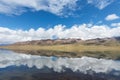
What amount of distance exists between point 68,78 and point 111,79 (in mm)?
6730

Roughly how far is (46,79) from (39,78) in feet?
3.83

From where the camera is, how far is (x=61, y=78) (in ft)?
98.9

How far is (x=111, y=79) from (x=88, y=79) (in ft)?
11.7

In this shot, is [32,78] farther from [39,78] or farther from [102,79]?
[102,79]

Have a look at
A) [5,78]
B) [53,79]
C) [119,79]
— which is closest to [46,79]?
[53,79]

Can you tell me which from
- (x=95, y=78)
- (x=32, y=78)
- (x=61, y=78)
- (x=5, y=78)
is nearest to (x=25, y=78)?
(x=32, y=78)

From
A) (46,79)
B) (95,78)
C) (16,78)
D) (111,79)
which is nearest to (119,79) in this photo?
(111,79)

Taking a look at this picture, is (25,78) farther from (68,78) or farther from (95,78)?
(95,78)

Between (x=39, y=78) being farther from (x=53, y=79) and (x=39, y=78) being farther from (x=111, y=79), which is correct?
(x=111, y=79)

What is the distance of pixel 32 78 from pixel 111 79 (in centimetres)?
1231

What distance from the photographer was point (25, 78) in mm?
29141

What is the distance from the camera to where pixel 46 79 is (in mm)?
29422

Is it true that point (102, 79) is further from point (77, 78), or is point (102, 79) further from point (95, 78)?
point (77, 78)

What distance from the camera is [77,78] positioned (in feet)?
99.8
